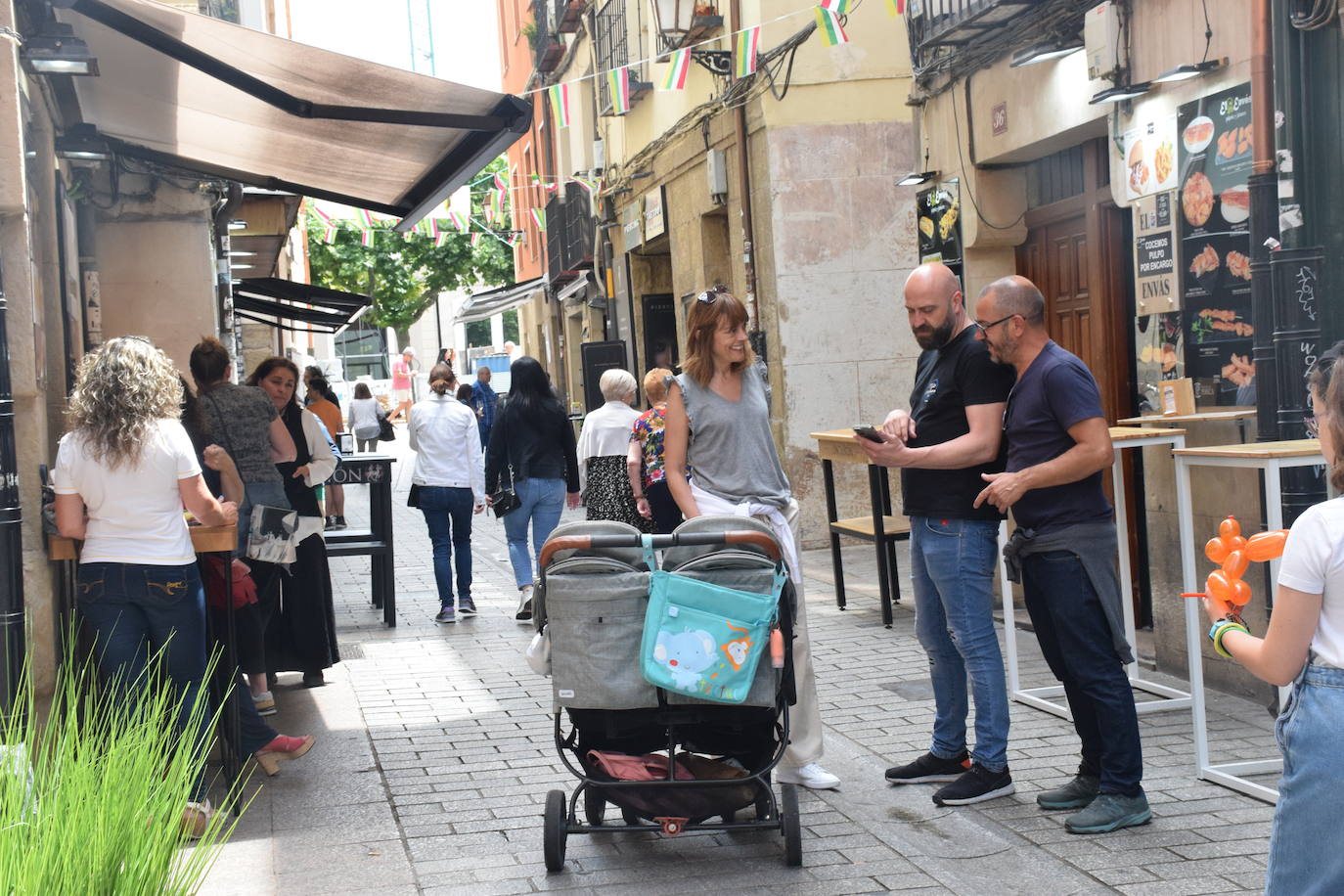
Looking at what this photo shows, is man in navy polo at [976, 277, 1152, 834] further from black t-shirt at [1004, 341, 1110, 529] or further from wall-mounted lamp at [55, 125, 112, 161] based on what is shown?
wall-mounted lamp at [55, 125, 112, 161]

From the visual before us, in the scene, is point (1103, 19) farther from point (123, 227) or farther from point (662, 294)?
point (662, 294)

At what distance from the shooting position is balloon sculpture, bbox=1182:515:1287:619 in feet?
9.45

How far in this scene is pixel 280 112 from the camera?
7.52 metres

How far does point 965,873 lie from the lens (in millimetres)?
4453

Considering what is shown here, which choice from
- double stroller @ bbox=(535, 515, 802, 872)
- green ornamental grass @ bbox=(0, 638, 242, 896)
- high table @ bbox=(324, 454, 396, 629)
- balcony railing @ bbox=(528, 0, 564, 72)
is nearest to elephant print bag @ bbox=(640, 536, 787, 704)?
double stroller @ bbox=(535, 515, 802, 872)

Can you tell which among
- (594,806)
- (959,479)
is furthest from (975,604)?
(594,806)

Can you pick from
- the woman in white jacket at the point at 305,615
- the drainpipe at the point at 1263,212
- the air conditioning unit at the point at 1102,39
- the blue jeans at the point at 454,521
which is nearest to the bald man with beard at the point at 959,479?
the drainpipe at the point at 1263,212

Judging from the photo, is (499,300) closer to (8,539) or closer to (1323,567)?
(8,539)

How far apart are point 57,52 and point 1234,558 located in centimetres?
493

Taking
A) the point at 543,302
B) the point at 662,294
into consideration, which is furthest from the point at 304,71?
the point at 543,302

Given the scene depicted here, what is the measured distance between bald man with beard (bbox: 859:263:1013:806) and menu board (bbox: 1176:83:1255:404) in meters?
2.04

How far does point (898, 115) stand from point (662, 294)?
737 cm

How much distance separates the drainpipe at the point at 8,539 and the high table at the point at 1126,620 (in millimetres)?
3777

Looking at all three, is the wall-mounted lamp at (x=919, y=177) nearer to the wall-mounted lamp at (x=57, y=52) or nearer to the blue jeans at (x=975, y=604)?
the blue jeans at (x=975, y=604)
